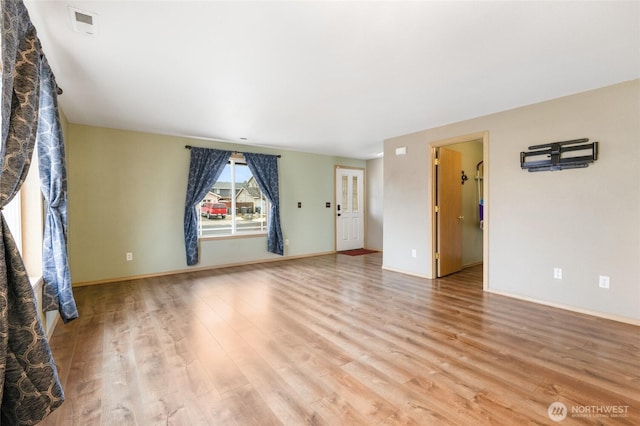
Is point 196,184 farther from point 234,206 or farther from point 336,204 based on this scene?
point 336,204

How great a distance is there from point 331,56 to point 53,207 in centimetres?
281

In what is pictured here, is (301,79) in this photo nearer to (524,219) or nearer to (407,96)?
(407,96)

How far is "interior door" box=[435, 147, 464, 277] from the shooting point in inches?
177

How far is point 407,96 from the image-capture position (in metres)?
3.13

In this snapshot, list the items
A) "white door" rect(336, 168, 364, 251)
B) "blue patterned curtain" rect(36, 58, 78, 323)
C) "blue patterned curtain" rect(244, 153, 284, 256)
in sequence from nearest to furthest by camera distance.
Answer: "blue patterned curtain" rect(36, 58, 78, 323) → "blue patterned curtain" rect(244, 153, 284, 256) → "white door" rect(336, 168, 364, 251)

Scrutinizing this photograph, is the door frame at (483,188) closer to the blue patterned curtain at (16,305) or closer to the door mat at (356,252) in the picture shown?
the door mat at (356,252)

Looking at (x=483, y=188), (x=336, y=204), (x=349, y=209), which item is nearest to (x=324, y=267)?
(x=336, y=204)

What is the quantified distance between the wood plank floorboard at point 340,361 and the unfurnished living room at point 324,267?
20 mm

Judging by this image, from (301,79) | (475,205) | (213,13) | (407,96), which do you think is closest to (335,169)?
(475,205)

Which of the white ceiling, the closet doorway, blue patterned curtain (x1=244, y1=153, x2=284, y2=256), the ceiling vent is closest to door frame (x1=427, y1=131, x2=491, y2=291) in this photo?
the closet doorway

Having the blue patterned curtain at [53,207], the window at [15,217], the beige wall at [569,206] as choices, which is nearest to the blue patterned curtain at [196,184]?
the blue patterned curtain at [53,207]

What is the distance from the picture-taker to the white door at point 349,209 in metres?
7.05

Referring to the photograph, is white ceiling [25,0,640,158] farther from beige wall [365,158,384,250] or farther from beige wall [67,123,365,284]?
beige wall [365,158,384,250]

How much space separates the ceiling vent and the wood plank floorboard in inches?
93.2
